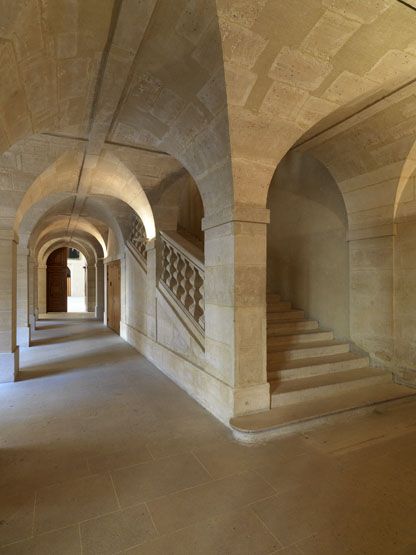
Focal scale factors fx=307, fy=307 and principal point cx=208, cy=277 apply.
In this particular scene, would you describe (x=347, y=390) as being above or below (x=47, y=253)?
below

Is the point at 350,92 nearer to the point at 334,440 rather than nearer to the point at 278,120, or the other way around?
the point at 278,120

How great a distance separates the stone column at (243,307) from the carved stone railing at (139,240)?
360 centimetres

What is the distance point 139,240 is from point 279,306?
11.3ft

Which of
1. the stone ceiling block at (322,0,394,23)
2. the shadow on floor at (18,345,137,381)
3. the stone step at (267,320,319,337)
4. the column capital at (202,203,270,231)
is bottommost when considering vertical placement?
the shadow on floor at (18,345,137,381)

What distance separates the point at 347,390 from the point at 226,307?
1.79 meters

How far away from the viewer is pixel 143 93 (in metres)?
2.77

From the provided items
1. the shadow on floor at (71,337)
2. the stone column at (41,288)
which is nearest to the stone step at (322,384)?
the shadow on floor at (71,337)

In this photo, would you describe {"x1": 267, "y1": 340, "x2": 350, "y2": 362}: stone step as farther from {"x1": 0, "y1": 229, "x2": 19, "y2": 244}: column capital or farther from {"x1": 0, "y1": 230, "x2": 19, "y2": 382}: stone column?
{"x1": 0, "y1": 229, "x2": 19, "y2": 244}: column capital

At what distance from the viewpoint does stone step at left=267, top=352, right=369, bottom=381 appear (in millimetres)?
3559

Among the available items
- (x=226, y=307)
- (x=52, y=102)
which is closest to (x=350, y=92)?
(x=226, y=307)

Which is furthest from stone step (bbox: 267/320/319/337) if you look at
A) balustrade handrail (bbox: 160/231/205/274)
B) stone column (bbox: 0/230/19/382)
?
stone column (bbox: 0/230/19/382)

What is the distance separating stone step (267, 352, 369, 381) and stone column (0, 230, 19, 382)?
3.65 meters

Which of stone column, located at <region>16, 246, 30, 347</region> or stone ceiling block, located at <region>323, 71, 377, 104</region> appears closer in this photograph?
stone ceiling block, located at <region>323, 71, 377, 104</region>

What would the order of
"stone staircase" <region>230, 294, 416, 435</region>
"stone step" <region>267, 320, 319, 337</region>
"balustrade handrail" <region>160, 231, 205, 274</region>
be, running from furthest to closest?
"stone step" <region>267, 320, 319, 337</region> < "balustrade handrail" <region>160, 231, 205, 274</region> < "stone staircase" <region>230, 294, 416, 435</region>
